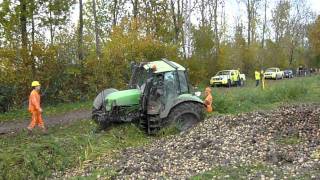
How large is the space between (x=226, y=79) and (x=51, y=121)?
2446cm

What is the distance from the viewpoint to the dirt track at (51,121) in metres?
16.9

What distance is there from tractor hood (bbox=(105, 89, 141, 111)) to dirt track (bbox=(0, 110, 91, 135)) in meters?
3.82

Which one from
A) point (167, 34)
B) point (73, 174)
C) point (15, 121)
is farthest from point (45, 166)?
point (167, 34)

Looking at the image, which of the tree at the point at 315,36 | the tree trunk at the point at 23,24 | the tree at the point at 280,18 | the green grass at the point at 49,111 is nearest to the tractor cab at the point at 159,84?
the green grass at the point at 49,111

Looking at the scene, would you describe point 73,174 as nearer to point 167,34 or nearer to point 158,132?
point 158,132

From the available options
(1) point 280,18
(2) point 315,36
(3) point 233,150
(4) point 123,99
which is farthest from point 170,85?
(1) point 280,18

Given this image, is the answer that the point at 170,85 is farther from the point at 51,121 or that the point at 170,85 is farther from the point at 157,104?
the point at 51,121

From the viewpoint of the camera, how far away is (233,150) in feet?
35.0

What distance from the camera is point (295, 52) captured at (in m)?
78.2

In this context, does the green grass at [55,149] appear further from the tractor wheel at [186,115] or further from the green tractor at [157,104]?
the tractor wheel at [186,115]

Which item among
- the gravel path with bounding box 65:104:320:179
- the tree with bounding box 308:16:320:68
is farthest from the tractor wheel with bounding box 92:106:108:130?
the tree with bounding box 308:16:320:68

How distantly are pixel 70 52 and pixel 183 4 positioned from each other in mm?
17287

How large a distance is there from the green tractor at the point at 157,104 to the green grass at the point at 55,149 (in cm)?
39

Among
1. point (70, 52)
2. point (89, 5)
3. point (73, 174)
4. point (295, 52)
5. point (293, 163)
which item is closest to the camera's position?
Answer: point (293, 163)
